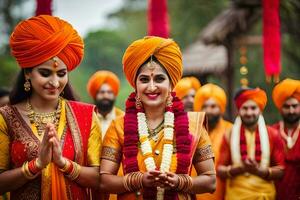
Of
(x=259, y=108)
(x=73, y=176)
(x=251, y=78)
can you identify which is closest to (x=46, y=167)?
(x=73, y=176)

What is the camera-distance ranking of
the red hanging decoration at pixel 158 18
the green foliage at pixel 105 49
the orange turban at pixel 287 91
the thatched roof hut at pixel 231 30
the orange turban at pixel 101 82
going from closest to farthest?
the red hanging decoration at pixel 158 18 < the orange turban at pixel 287 91 < the orange turban at pixel 101 82 < the thatched roof hut at pixel 231 30 < the green foliage at pixel 105 49

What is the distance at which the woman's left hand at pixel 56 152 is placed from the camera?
3.90 metres

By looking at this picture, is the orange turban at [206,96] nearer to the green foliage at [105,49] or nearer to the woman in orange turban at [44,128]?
the woman in orange turban at [44,128]

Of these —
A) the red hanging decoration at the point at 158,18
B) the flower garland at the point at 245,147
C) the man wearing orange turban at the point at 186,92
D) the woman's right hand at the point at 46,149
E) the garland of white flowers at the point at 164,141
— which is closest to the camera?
the woman's right hand at the point at 46,149

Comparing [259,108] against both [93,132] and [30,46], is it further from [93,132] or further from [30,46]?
[30,46]

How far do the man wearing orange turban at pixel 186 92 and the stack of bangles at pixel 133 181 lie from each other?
147 inches

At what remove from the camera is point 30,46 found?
13.4 feet

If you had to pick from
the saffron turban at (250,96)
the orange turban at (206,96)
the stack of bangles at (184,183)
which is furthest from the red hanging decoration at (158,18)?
the stack of bangles at (184,183)

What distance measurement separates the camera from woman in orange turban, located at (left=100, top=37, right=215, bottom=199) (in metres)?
4.14

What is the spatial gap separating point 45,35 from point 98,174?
1090mm

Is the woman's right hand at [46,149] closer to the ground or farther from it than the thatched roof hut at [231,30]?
closer to the ground

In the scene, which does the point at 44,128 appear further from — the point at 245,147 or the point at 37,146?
the point at 245,147

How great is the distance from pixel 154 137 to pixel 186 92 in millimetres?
3692

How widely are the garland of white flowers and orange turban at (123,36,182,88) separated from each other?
0.98ft
